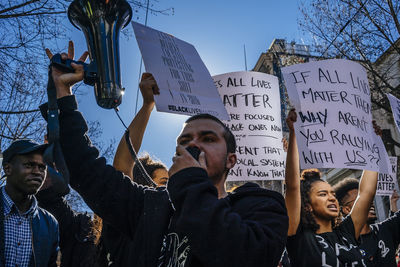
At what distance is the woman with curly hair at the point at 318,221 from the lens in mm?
2721

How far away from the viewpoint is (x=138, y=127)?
7.56ft

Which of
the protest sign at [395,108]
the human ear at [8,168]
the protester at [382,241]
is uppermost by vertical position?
the protest sign at [395,108]

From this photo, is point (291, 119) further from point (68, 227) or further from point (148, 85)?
point (68, 227)

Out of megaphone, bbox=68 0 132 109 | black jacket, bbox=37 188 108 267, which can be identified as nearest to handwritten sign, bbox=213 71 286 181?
black jacket, bbox=37 188 108 267

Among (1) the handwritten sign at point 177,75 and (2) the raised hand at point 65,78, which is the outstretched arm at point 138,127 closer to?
(1) the handwritten sign at point 177,75

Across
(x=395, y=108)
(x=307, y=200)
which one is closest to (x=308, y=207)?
(x=307, y=200)

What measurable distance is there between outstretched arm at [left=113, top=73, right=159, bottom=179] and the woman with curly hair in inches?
46.1

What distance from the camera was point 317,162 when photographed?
3.20 metres

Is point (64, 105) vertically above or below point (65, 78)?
below

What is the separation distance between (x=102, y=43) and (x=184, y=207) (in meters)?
0.77

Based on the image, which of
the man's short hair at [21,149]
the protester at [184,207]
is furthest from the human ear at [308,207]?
the man's short hair at [21,149]

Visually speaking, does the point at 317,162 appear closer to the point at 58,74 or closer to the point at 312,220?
the point at 312,220

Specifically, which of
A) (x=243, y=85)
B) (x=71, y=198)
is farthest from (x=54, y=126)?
(x=71, y=198)

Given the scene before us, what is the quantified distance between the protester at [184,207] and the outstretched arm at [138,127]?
378 mm
